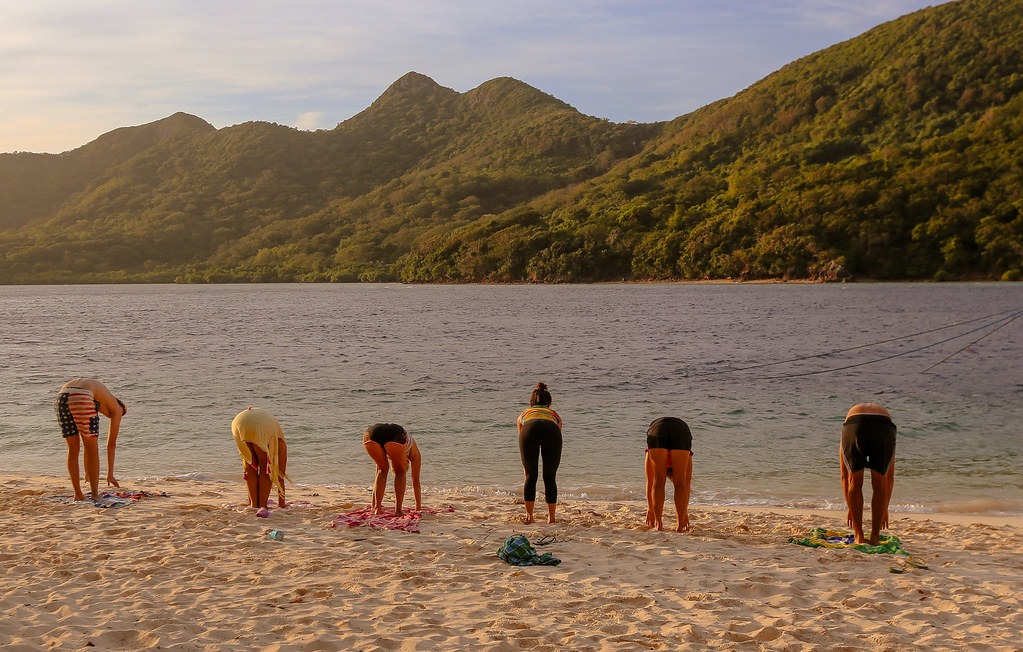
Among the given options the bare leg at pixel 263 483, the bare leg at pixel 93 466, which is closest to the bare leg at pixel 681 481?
the bare leg at pixel 263 483

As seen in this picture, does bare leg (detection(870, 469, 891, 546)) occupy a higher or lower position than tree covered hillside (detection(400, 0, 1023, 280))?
lower

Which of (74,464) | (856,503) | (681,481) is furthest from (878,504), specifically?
(74,464)

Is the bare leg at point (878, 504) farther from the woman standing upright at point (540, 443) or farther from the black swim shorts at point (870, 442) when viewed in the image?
the woman standing upright at point (540, 443)

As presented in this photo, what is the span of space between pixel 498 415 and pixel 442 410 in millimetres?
1773

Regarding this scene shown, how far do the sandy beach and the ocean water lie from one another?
315 centimetres

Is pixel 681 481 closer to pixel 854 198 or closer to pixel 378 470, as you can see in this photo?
pixel 378 470

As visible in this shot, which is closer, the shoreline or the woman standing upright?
the woman standing upright

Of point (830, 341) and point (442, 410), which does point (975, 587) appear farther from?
point (830, 341)

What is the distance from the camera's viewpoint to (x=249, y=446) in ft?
30.7

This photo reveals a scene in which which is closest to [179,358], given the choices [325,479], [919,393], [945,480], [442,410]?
[442,410]

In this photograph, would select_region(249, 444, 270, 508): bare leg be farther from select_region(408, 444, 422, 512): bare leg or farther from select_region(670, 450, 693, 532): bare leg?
select_region(670, 450, 693, 532): bare leg

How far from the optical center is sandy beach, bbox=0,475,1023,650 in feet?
18.6

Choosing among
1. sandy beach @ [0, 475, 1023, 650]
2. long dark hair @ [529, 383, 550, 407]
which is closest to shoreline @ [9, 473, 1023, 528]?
sandy beach @ [0, 475, 1023, 650]

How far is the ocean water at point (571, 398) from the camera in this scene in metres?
13.5
